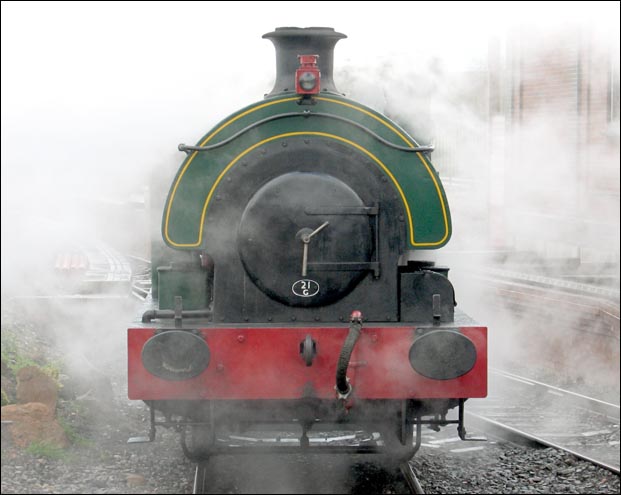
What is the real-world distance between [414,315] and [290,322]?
1.91 feet

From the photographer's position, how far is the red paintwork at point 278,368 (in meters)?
4.12

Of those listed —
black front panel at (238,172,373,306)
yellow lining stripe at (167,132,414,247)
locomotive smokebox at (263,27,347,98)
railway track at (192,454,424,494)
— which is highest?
locomotive smokebox at (263,27,347,98)

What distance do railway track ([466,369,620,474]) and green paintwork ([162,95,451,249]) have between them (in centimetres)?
190

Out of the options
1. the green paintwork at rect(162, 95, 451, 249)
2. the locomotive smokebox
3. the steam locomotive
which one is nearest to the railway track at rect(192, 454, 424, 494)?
the steam locomotive

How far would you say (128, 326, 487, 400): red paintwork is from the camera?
13.5ft

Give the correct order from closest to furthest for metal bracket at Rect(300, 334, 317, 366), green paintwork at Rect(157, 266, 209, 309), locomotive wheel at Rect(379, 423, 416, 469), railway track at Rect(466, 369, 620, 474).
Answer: metal bracket at Rect(300, 334, 317, 366)
green paintwork at Rect(157, 266, 209, 309)
locomotive wheel at Rect(379, 423, 416, 469)
railway track at Rect(466, 369, 620, 474)

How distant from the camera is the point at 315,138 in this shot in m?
4.34

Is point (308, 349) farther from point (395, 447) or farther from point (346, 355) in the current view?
point (395, 447)

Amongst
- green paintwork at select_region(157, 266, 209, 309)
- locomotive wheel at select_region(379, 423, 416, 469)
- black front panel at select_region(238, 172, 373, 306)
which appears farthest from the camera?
locomotive wheel at select_region(379, 423, 416, 469)

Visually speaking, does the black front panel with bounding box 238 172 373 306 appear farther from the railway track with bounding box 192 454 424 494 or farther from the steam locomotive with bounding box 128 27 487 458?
the railway track with bounding box 192 454 424 494

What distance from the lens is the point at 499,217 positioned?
341 inches

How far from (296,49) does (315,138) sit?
0.48 meters

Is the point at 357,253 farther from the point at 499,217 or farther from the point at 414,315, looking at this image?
the point at 499,217

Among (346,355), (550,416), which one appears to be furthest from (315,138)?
(550,416)
